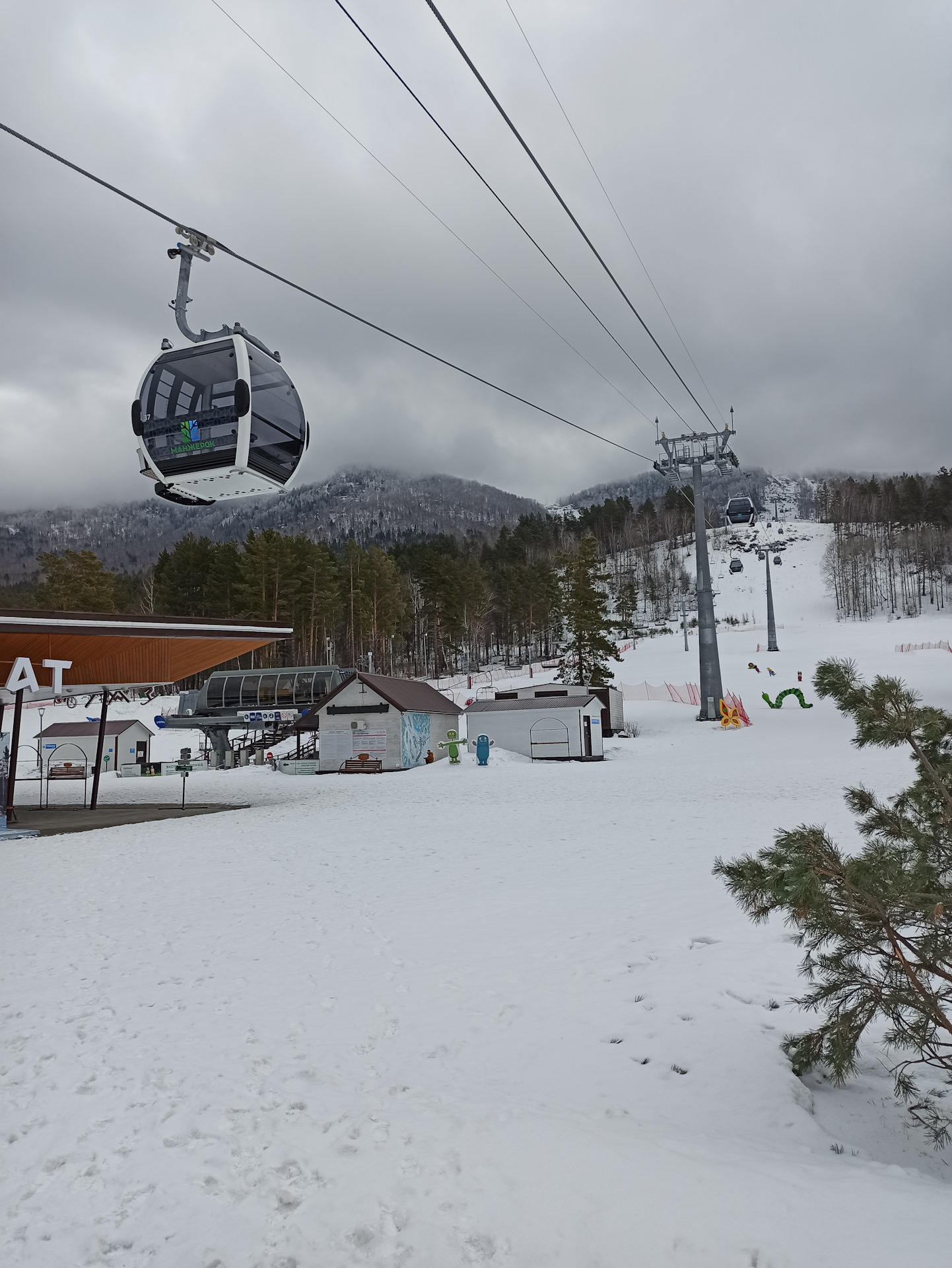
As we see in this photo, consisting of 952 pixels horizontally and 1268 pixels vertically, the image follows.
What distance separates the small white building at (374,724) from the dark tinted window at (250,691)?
390 inches

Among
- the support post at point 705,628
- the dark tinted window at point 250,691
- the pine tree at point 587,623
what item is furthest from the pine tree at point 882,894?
the pine tree at point 587,623

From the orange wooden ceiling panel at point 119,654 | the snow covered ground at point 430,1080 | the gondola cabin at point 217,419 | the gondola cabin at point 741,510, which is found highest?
the gondola cabin at point 741,510

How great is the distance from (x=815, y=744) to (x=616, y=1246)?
2513 centimetres

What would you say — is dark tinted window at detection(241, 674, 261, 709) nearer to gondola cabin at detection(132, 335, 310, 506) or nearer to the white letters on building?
the white letters on building

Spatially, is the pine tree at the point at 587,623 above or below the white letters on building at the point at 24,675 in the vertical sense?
above

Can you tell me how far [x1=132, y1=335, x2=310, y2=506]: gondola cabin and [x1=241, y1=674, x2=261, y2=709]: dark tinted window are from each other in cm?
3193

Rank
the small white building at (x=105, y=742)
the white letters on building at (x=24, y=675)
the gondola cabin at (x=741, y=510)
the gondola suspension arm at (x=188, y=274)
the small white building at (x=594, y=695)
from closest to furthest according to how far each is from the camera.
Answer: the gondola suspension arm at (x=188, y=274) < the white letters on building at (x=24, y=675) < the small white building at (x=594, y=695) < the small white building at (x=105, y=742) < the gondola cabin at (x=741, y=510)

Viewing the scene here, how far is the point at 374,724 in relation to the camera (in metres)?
28.1

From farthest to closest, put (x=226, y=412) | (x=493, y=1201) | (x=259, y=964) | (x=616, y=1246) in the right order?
(x=226, y=412) < (x=259, y=964) < (x=493, y=1201) < (x=616, y=1246)

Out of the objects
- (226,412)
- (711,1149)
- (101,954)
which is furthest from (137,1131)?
(226,412)

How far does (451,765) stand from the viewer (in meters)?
27.7

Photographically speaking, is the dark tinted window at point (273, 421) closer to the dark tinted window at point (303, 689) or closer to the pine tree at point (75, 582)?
the dark tinted window at point (303, 689)

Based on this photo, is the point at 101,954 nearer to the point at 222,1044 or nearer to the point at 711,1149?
the point at 222,1044

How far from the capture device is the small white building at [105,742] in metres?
35.2
